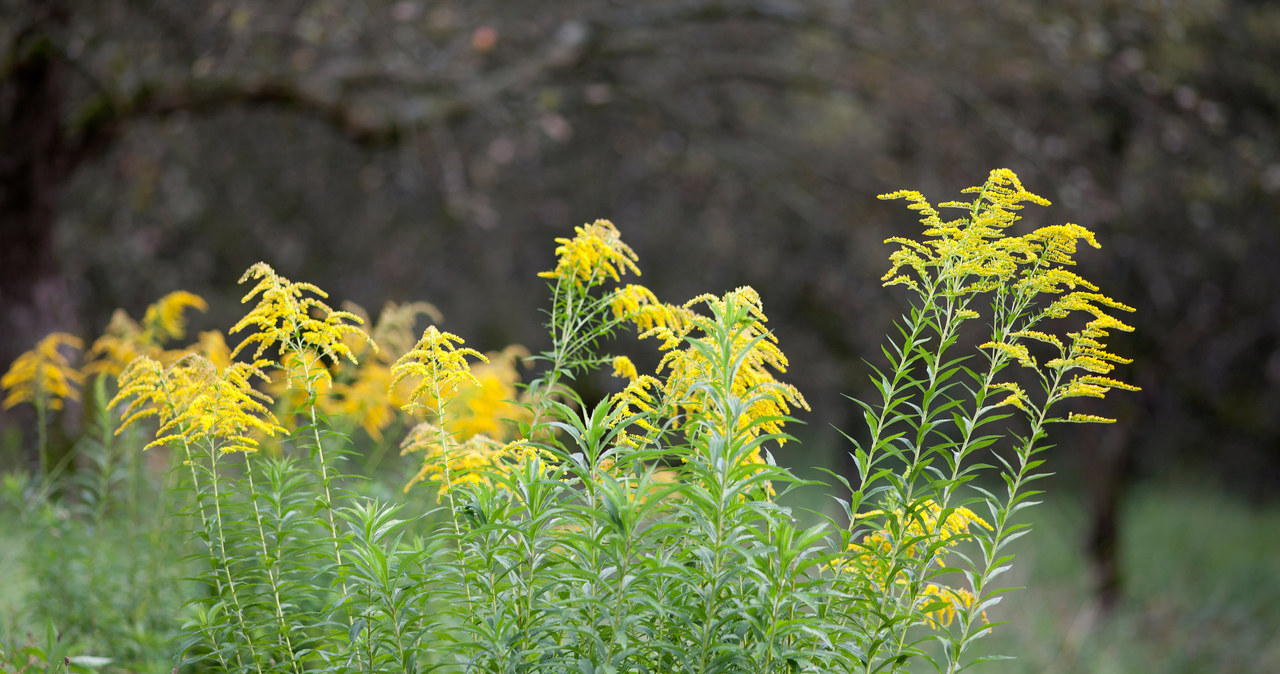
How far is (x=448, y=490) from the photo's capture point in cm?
196

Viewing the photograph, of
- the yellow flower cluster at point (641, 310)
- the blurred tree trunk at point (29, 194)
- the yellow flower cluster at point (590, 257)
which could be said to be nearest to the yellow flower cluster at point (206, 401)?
the yellow flower cluster at point (590, 257)

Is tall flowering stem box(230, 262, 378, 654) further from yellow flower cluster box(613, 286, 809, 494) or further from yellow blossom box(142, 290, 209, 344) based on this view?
yellow blossom box(142, 290, 209, 344)

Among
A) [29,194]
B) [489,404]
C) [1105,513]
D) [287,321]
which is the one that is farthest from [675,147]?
[287,321]

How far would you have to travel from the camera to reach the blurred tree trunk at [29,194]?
638cm

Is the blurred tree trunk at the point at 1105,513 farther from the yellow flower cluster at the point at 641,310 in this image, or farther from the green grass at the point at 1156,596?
the yellow flower cluster at the point at 641,310

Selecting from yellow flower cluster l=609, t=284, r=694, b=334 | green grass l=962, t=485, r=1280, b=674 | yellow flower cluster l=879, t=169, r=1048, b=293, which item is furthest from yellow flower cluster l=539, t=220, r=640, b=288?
green grass l=962, t=485, r=1280, b=674

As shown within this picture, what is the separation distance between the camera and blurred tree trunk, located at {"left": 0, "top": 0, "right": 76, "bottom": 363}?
638 cm

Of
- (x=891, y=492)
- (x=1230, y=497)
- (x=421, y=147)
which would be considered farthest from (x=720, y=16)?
(x=1230, y=497)

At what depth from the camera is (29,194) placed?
6.41m

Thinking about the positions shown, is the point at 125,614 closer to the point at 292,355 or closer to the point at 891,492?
the point at 292,355

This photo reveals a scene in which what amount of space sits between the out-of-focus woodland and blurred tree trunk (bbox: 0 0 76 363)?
2 centimetres

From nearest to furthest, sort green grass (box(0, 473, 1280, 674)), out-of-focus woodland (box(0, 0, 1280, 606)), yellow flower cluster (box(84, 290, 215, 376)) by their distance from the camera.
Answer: yellow flower cluster (box(84, 290, 215, 376)), out-of-focus woodland (box(0, 0, 1280, 606)), green grass (box(0, 473, 1280, 674))

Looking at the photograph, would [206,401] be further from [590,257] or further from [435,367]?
[590,257]

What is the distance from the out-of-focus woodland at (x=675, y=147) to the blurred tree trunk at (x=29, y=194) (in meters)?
0.02
